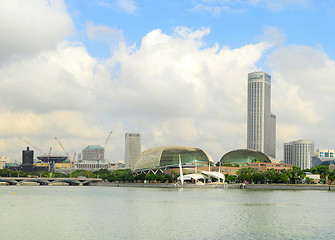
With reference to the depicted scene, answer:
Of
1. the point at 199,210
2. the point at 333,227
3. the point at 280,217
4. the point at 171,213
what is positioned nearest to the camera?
the point at 333,227

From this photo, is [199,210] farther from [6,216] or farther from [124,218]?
[6,216]

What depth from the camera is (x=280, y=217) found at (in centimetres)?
8194

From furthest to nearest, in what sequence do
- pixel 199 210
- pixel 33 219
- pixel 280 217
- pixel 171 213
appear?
pixel 199 210 → pixel 171 213 → pixel 280 217 → pixel 33 219

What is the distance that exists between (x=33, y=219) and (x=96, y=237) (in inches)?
851

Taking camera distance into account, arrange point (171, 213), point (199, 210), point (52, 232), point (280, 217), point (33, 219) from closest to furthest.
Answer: point (52, 232)
point (33, 219)
point (280, 217)
point (171, 213)
point (199, 210)

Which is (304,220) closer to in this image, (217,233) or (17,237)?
(217,233)

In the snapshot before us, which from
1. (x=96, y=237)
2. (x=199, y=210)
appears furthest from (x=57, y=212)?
(x=96, y=237)

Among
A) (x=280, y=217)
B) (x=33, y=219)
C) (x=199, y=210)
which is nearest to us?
(x=33, y=219)

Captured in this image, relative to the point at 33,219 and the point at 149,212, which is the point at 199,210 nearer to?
the point at 149,212

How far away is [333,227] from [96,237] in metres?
33.1

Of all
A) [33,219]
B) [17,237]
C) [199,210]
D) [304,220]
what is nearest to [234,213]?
[199,210]

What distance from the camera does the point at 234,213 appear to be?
88.2 meters

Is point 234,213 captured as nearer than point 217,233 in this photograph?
No

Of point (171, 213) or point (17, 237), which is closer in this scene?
point (17, 237)
